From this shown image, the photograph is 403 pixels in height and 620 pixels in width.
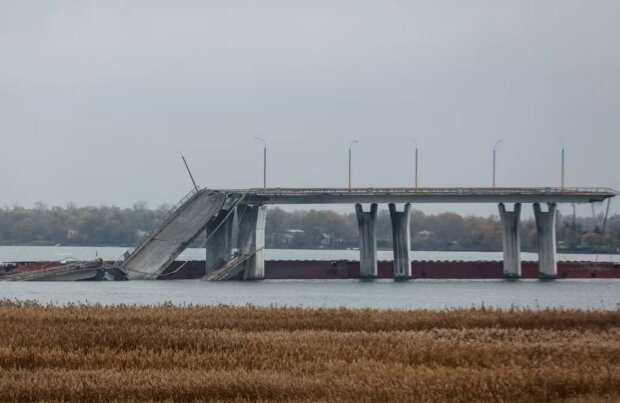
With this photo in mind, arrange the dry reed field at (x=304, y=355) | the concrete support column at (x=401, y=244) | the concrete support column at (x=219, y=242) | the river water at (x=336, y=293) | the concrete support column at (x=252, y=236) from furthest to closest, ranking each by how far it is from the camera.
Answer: the concrete support column at (x=401, y=244) < the concrete support column at (x=252, y=236) < the concrete support column at (x=219, y=242) < the river water at (x=336, y=293) < the dry reed field at (x=304, y=355)

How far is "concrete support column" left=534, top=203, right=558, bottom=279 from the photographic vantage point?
122 meters

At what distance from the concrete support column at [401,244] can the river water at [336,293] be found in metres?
1.39

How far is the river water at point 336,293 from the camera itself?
77312 millimetres

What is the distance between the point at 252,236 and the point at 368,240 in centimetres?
1156

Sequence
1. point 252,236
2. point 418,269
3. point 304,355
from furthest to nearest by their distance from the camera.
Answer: point 418,269
point 252,236
point 304,355

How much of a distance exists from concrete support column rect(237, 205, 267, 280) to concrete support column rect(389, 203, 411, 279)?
12.7 metres

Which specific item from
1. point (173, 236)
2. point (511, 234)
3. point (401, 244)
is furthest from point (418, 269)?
point (173, 236)

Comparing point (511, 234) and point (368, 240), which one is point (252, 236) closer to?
point (368, 240)

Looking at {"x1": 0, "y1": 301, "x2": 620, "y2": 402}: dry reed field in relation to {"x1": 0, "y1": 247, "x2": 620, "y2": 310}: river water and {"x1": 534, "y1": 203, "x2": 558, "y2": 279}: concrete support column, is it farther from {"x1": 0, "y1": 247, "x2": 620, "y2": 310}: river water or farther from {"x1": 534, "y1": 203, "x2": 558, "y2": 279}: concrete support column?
{"x1": 534, "y1": 203, "x2": 558, "y2": 279}: concrete support column

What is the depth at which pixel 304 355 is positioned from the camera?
36.9 metres

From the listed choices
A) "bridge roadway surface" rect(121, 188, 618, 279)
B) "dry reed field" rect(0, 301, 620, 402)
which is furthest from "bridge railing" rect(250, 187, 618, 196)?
"dry reed field" rect(0, 301, 620, 402)

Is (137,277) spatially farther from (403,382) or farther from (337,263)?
(403,382)

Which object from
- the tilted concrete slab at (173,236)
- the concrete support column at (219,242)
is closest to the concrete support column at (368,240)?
the concrete support column at (219,242)

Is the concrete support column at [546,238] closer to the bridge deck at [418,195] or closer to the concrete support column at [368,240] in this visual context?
the bridge deck at [418,195]
